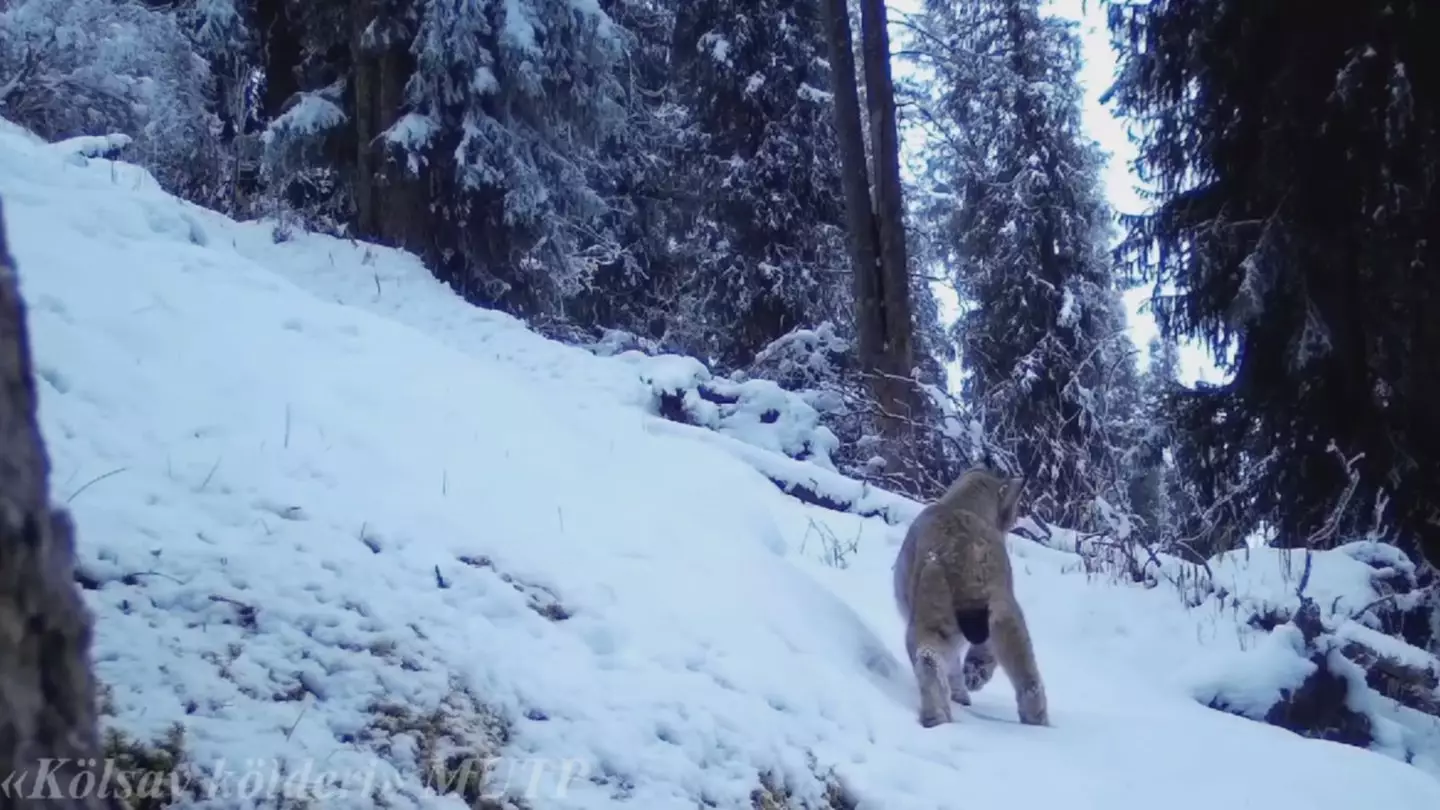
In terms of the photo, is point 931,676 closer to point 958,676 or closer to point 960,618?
point 960,618

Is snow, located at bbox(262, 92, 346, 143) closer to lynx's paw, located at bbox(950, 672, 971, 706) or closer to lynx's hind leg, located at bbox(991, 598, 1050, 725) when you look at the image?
lynx's paw, located at bbox(950, 672, 971, 706)

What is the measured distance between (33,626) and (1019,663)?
4.87 metres

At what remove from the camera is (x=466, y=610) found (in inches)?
181

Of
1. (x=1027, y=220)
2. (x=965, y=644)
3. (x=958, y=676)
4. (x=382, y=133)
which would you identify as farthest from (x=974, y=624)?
(x=1027, y=220)

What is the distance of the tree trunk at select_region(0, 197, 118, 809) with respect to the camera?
1660 mm

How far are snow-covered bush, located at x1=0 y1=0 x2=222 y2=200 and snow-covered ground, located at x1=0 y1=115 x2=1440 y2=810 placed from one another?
699 cm

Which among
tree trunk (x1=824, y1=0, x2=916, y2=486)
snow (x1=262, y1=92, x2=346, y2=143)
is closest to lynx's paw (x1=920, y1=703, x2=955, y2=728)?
tree trunk (x1=824, y1=0, x2=916, y2=486)

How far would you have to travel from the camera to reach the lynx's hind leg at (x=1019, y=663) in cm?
592

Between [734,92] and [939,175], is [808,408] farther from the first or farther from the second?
[939,175]

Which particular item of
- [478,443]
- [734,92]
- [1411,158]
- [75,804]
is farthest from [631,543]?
[734,92]

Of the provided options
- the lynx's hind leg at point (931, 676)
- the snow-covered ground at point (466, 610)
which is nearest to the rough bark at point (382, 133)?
the snow-covered ground at point (466, 610)

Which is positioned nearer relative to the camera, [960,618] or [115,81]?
[960,618]

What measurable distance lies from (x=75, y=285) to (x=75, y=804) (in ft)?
17.0

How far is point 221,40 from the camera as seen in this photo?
622 inches
